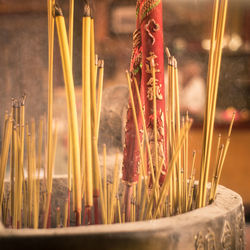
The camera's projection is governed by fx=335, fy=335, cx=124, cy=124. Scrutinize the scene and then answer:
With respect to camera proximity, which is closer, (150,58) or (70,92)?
(70,92)

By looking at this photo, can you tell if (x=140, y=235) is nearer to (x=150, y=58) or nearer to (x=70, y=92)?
(x=70, y=92)

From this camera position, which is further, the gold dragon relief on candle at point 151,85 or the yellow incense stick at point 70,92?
the gold dragon relief on candle at point 151,85

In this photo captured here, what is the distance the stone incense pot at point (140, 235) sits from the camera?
32cm

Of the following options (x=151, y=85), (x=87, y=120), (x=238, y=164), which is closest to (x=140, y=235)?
(x=87, y=120)

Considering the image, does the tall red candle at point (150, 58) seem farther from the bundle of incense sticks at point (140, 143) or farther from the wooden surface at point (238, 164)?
the wooden surface at point (238, 164)

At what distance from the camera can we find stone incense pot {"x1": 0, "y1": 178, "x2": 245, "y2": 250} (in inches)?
12.5

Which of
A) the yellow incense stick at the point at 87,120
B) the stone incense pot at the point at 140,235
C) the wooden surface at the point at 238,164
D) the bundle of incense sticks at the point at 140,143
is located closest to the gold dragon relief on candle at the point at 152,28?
the bundle of incense sticks at the point at 140,143

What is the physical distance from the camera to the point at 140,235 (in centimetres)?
33

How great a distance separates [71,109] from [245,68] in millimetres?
655

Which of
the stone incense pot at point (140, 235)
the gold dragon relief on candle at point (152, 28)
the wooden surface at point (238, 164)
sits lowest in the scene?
the wooden surface at point (238, 164)

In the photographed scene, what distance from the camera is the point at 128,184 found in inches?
21.2

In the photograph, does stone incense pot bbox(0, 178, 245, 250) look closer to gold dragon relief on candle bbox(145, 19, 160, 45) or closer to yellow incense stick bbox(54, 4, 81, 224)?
yellow incense stick bbox(54, 4, 81, 224)

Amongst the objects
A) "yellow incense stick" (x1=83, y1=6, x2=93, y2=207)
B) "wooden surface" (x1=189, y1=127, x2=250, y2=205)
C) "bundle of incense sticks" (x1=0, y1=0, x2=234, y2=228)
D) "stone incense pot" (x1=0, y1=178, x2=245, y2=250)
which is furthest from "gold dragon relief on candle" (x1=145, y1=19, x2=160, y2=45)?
"wooden surface" (x1=189, y1=127, x2=250, y2=205)

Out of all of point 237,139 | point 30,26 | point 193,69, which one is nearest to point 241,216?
point 193,69
